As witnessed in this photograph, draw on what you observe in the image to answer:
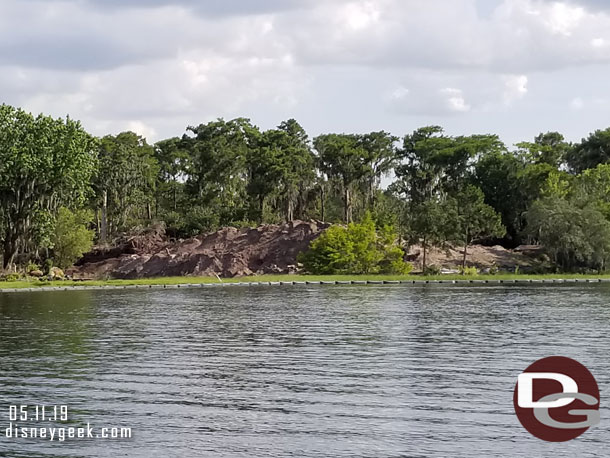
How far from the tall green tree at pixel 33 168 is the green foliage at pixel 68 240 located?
6.58 m

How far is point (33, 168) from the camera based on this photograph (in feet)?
245

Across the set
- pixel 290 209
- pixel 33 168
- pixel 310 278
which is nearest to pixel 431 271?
pixel 310 278

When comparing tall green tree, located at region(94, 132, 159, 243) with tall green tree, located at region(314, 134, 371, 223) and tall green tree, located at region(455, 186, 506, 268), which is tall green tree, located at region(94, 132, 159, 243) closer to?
tall green tree, located at region(314, 134, 371, 223)

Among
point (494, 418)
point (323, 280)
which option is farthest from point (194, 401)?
point (323, 280)

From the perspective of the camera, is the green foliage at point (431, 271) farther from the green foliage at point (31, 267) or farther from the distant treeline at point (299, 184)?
the green foliage at point (31, 267)

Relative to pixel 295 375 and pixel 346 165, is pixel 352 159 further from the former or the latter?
pixel 295 375

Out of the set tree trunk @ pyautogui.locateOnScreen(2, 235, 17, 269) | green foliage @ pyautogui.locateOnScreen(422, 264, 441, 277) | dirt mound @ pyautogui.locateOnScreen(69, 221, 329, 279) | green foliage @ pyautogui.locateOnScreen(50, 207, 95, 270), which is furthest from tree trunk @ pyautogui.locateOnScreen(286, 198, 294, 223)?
tree trunk @ pyautogui.locateOnScreen(2, 235, 17, 269)

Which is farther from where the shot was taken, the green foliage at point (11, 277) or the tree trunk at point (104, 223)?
the tree trunk at point (104, 223)

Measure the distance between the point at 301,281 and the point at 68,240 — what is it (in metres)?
26.5

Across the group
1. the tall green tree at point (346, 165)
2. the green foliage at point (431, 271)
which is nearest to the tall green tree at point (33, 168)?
the tall green tree at point (346, 165)

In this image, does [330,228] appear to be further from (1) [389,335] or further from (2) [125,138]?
(1) [389,335]

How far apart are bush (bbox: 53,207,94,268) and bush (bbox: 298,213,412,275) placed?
891 inches

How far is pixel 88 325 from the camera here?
38375 mm
